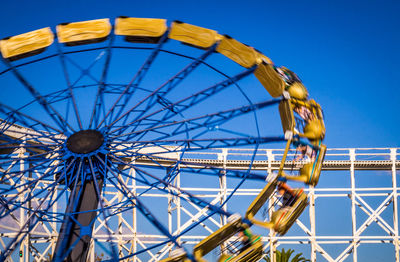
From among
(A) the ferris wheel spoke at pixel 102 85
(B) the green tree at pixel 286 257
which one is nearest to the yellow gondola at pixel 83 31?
(A) the ferris wheel spoke at pixel 102 85

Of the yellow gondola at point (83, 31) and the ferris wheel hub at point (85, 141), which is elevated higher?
the yellow gondola at point (83, 31)

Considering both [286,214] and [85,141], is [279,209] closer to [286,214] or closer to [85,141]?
[286,214]

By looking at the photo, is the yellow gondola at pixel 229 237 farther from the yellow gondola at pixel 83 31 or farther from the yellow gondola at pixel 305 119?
the yellow gondola at pixel 83 31

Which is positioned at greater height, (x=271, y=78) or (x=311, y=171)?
(x=271, y=78)

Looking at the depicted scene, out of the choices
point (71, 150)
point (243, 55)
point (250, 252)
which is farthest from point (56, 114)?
point (250, 252)

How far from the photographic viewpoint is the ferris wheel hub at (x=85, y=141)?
14.6 m

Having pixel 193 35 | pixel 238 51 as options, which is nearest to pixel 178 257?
pixel 238 51

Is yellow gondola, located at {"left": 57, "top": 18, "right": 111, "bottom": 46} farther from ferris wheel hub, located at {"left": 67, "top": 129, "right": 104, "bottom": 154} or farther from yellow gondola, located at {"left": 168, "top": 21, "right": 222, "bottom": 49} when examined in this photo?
ferris wheel hub, located at {"left": 67, "top": 129, "right": 104, "bottom": 154}

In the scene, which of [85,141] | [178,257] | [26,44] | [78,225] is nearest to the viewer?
[178,257]

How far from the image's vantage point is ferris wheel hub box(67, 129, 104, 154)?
1461cm

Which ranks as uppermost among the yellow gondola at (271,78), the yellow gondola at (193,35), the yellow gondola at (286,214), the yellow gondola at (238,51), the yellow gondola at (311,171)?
the yellow gondola at (193,35)

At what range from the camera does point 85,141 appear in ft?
48.5

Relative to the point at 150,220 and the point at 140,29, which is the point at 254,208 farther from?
the point at 140,29

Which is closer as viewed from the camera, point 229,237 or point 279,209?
point 229,237
